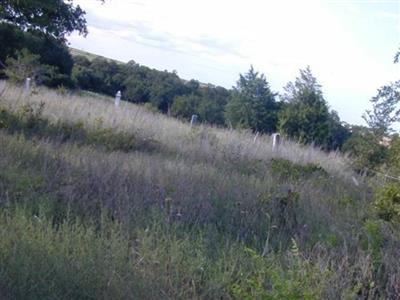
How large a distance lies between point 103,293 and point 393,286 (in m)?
2.34

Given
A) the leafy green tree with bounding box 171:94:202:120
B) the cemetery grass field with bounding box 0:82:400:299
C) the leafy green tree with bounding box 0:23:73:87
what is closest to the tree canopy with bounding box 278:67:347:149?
the leafy green tree with bounding box 171:94:202:120

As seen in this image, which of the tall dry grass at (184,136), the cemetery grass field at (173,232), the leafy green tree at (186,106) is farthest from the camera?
the leafy green tree at (186,106)

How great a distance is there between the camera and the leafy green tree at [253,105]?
2431 centimetres

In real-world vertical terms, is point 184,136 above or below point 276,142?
below

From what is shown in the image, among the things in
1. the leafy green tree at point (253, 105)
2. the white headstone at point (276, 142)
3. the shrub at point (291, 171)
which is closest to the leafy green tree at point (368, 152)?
the shrub at point (291, 171)

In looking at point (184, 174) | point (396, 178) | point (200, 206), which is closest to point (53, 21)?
point (184, 174)

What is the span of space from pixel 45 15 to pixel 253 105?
15312 mm

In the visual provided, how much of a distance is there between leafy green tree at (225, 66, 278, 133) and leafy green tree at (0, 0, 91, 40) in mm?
12659

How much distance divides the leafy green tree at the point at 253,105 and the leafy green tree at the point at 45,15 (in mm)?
12659

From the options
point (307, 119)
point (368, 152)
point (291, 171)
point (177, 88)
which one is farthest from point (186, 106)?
point (291, 171)

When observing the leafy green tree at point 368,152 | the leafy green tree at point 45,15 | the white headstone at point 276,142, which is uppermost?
the leafy green tree at point 45,15

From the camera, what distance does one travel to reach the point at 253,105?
25297 millimetres

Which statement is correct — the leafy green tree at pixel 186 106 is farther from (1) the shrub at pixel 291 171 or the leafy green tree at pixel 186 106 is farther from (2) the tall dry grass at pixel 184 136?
(1) the shrub at pixel 291 171

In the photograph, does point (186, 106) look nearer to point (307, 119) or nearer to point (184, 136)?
point (307, 119)
